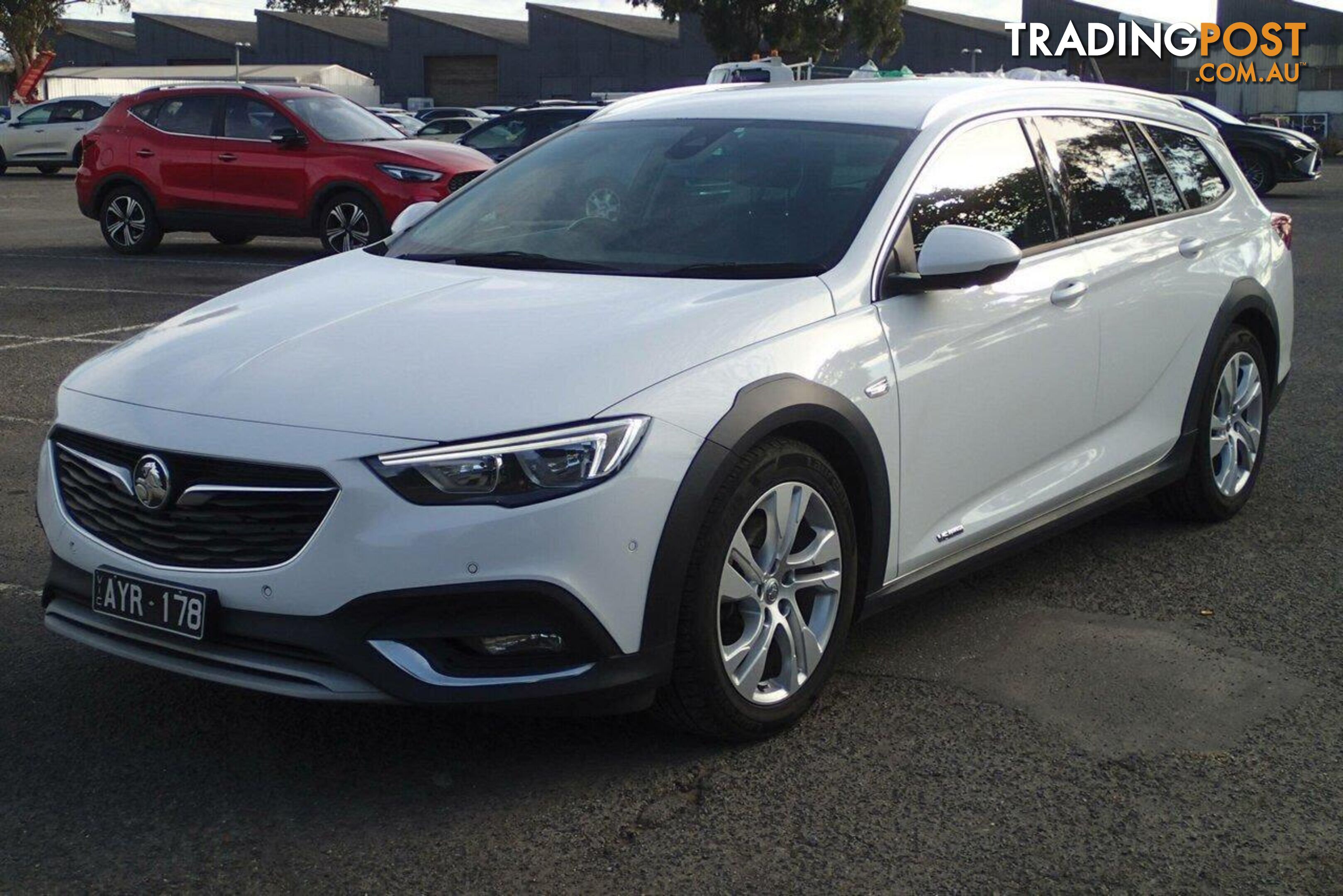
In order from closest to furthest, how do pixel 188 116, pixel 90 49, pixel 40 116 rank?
pixel 188 116, pixel 40 116, pixel 90 49

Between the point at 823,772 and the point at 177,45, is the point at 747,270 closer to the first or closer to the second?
the point at 823,772

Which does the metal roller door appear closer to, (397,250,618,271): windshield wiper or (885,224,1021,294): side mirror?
(397,250,618,271): windshield wiper

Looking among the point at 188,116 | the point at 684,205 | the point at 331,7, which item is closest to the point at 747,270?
the point at 684,205

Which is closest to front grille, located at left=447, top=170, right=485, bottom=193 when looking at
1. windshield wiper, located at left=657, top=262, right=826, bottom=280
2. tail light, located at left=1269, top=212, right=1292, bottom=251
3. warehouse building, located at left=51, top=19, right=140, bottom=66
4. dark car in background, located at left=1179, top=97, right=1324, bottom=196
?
tail light, located at left=1269, top=212, right=1292, bottom=251

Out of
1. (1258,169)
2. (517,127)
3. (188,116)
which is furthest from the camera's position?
(1258,169)

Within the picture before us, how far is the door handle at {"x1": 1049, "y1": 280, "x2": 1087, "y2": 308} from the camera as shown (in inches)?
187

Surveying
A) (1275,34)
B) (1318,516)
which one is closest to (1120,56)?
(1275,34)

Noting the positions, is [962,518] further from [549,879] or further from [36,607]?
[36,607]

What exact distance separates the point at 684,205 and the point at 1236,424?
2.56 meters

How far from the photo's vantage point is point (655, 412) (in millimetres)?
3492

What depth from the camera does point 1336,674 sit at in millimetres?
4383

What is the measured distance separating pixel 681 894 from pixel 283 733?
1270 mm

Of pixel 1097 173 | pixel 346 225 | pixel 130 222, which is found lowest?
pixel 130 222

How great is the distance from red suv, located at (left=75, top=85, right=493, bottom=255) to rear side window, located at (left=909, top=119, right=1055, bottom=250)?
1040 centimetres
